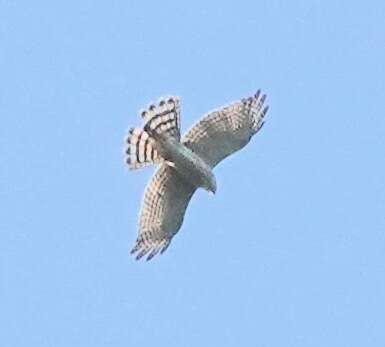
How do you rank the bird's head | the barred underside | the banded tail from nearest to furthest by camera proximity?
the banded tail → the barred underside → the bird's head

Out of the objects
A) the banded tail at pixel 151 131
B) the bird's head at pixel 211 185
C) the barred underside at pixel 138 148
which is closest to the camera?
the banded tail at pixel 151 131

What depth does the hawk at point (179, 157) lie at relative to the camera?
20344 mm

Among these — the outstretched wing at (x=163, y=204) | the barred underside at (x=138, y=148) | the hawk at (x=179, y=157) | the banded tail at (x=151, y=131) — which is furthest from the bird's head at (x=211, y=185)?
the barred underside at (x=138, y=148)

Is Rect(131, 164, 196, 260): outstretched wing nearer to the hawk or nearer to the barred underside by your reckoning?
the hawk

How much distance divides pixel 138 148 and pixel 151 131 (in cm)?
30

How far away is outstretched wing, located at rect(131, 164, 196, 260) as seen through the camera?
2094 cm

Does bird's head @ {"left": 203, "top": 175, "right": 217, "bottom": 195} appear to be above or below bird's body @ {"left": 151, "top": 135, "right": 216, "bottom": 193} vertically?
below

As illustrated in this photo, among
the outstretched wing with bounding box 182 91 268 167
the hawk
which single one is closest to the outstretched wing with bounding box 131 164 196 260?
the hawk

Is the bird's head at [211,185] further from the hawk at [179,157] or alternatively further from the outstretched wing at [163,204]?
the outstretched wing at [163,204]

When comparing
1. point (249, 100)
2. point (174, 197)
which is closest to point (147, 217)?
point (174, 197)

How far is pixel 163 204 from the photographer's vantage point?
21.0 m

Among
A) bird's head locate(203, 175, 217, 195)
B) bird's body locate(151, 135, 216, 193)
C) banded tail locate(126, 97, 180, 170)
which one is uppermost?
banded tail locate(126, 97, 180, 170)

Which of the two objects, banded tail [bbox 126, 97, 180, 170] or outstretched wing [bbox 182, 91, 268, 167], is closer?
banded tail [bbox 126, 97, 180, 170]

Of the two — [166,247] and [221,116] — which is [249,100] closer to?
[221,116]
